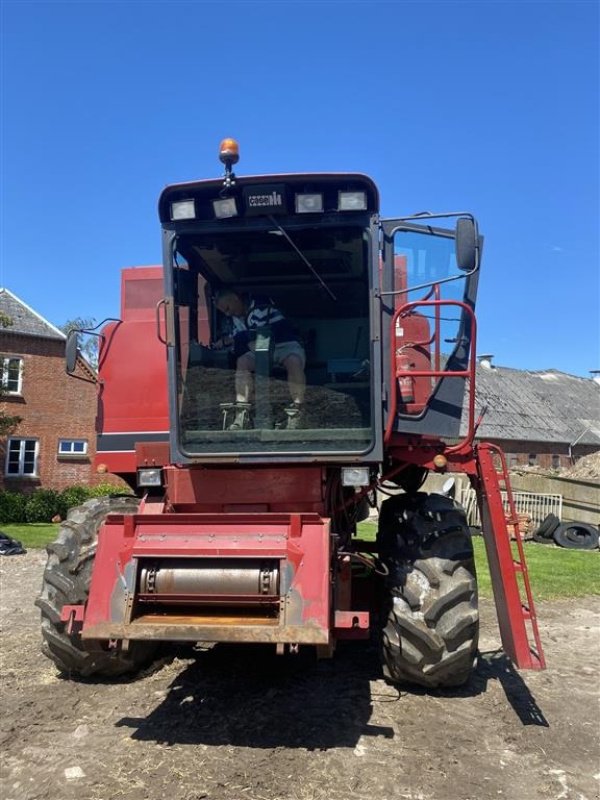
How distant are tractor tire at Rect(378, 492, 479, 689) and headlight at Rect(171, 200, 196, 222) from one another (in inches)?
105

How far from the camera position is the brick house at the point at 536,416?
37.6m

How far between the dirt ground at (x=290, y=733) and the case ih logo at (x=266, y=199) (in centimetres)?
329

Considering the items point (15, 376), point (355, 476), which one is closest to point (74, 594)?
point (355, 476)

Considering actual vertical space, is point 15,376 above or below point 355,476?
above

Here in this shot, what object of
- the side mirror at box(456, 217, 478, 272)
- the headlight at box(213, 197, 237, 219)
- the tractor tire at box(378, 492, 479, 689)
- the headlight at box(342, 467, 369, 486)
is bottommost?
the tractor tire at box(378, 492, 479, 689)

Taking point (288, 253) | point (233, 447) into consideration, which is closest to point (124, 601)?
point (233, 447)

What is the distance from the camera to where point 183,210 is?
4730mm

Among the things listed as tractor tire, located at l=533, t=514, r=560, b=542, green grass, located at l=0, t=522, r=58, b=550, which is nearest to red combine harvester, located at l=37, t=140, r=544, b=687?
green grass, located at l=0, t=522, r=58, b=550

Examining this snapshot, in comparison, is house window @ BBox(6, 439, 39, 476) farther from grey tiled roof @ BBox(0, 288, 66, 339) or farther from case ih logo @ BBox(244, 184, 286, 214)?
case ih logo @ BBox(244, 184, 286, 214)

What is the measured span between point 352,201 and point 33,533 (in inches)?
613

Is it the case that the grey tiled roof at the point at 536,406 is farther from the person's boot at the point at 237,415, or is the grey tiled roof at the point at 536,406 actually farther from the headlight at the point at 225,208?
the headlight at the point at 225,208

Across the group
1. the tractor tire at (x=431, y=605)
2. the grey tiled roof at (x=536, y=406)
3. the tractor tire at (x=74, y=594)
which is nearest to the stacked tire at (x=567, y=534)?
the tractor tire at (x=431, y=605)

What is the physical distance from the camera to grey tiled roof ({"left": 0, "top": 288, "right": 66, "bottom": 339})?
87.2 feet

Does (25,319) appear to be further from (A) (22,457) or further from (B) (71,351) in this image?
(B) (71,351)
